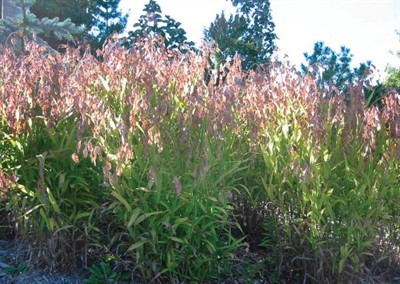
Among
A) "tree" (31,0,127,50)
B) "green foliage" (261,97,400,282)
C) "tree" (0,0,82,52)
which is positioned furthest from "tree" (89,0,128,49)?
"green foliage" (261,97,400,282)

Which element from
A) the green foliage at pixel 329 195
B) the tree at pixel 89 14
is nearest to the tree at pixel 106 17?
the tree at pixel 89 14

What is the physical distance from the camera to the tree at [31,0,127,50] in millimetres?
19578

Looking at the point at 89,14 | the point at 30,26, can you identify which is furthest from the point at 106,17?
the point at 30,26

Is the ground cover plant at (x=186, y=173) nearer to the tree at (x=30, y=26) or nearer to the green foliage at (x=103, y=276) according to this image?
the green foliage at (x=103, y=276)

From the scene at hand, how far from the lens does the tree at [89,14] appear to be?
64.2 feet

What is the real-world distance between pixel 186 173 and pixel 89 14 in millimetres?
18314

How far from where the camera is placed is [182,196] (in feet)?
10.7

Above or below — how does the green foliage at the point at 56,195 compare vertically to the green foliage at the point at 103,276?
above

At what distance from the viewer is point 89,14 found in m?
20.5

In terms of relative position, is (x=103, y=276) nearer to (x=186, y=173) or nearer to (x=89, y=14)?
(x=186, y=173)

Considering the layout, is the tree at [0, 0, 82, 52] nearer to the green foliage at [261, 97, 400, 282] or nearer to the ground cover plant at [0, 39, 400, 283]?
the ground cover plant at [0, 39, 400, 283]

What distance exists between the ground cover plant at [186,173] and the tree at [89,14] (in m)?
15.3

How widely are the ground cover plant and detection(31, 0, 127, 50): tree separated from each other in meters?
15.3

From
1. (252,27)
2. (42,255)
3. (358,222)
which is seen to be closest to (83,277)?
(42,255)
